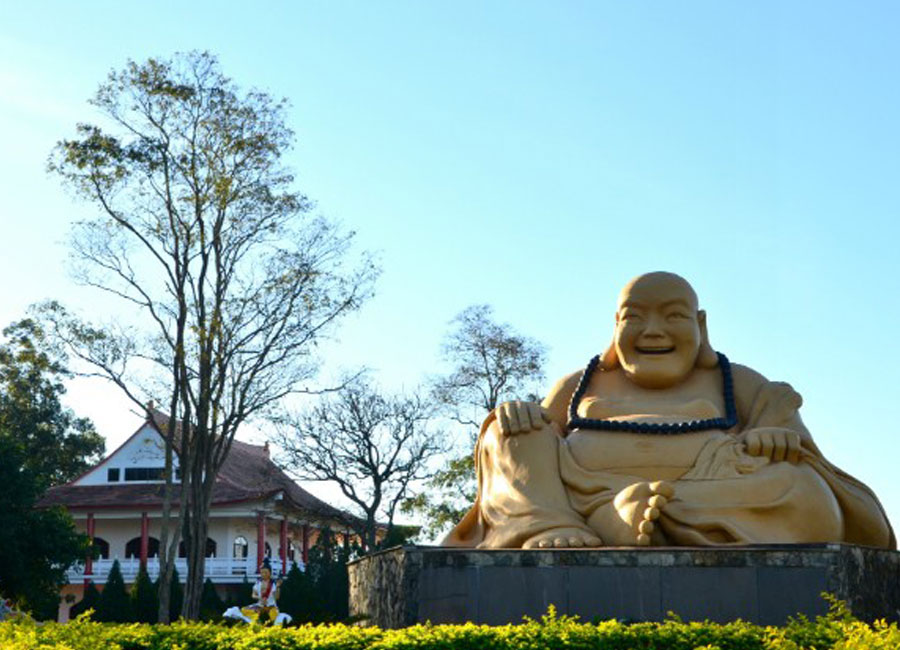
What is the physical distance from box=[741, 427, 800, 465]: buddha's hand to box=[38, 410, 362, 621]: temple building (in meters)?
19.7

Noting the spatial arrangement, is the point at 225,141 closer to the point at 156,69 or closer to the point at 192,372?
the point at 156,69

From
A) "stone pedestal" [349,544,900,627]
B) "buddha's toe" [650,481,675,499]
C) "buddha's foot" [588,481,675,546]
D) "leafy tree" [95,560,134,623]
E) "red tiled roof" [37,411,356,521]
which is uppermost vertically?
"red tiled roof" [37,411,356,521]

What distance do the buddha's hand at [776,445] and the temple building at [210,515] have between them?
19667mm

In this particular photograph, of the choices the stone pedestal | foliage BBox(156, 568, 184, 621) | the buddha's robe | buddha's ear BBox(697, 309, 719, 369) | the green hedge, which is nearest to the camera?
the green hedge

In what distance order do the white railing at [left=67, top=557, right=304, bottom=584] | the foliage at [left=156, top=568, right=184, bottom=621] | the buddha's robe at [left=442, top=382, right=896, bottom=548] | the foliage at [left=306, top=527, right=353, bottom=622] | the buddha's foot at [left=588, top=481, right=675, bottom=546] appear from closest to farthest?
1. the buddha's foot at [left=588, top=481, right=675, bottom=546]
2. the buddha's robe at [left=442, top=382, right=896, bottom=548]
3. the foliage at [left=306, top=527, right=353, bottom=622]
4. the foliage at [left=156, top=568, right=184, bottom=621]
5. the white railing at [left=67, top=557, right=304, bottom=584]

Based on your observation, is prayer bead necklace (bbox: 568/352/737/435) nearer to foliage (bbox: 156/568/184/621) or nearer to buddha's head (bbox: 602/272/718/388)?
buddha's head (bbox: 602/272/718/388)

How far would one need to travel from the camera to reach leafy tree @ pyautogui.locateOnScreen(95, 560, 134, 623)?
71.9 ft

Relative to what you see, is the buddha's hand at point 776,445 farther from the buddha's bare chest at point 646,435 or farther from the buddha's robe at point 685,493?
the buddha's bare chest at point 646,435

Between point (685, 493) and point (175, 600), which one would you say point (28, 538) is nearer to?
point (175, 600)

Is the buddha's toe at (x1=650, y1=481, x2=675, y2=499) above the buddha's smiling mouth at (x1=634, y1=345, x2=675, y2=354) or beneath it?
beneath

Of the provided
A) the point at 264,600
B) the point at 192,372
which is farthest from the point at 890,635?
the point at 192,372

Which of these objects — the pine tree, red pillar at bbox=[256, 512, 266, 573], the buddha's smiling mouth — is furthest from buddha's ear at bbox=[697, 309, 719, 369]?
red pillar at bbox=[256, 512, 266, 573]

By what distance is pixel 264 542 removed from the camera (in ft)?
93.2

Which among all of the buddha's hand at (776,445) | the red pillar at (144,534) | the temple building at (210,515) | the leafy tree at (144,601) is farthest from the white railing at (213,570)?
the buddha's hand at (776,445)
